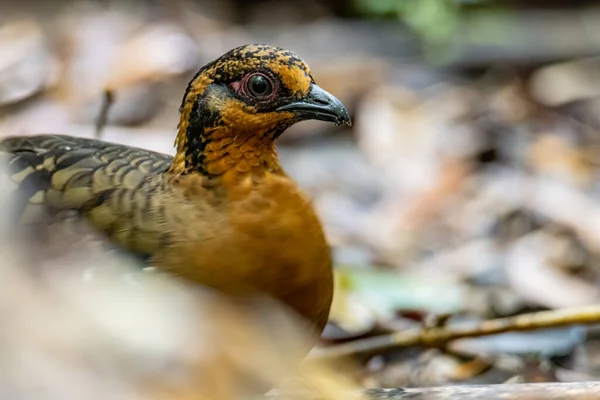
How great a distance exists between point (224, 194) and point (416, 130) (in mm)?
3343

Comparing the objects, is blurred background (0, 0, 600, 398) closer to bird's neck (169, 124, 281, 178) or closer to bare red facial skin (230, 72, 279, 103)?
bird's neck (169, 124, 281, 178)

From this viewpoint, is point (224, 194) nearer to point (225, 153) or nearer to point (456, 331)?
point (225, 153)

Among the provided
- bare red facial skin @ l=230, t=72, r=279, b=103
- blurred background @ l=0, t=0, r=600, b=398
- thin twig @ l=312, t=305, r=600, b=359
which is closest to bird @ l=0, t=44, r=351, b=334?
bare red facial skin @ l=230, t=72, r=279, b=103

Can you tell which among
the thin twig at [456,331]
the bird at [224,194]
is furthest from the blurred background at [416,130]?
the bird at [224,194]

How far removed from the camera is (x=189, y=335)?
1106mm

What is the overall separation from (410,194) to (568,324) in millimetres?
2104

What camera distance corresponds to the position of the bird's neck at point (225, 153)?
8.17 feet

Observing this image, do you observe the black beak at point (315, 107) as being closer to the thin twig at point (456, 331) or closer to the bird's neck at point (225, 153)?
the bird's neck at point (225, 153)

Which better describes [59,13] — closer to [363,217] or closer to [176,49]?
[176,49]

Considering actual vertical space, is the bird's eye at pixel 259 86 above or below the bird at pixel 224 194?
above

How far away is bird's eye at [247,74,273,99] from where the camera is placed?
2.45 metres

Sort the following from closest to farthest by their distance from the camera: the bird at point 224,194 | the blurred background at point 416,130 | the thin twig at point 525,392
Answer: the thin twig at point 525,392 → the bird at point 224,194 → the blurred background at point 416,130

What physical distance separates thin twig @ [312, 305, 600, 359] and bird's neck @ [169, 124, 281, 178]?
658mm

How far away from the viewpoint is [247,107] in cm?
245
